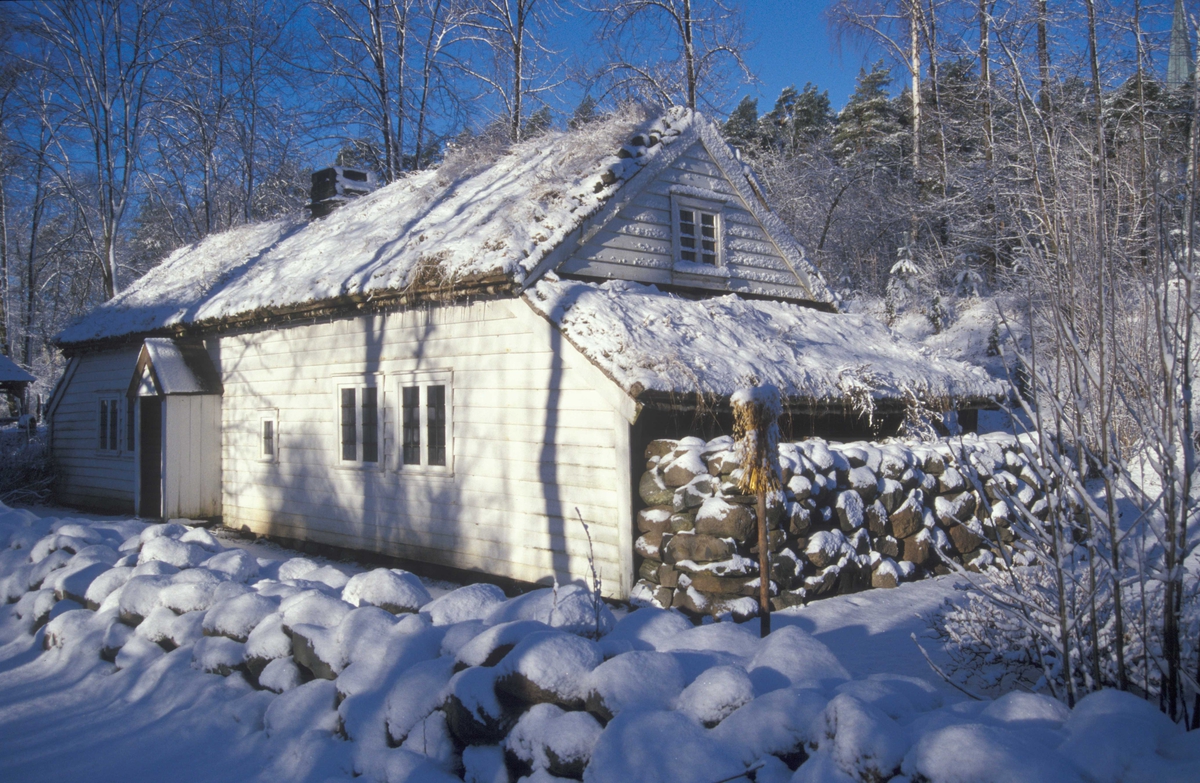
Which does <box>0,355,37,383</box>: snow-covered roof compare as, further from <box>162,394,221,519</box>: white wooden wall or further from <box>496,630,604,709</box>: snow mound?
<box>496,630,604,709</box>: snow mound

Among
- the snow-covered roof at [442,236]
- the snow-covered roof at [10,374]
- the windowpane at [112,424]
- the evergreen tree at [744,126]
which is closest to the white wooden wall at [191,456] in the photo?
the snow-covered roof at [442,236]

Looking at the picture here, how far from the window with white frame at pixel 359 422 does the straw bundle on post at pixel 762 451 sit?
597 centimetres

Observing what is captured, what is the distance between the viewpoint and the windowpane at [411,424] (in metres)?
10.1

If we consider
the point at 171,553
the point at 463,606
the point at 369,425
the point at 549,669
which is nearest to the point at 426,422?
the point at 369,425

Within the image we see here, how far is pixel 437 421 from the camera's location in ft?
32.4

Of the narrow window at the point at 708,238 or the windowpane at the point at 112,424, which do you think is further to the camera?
the windowpane at the point at 112,424

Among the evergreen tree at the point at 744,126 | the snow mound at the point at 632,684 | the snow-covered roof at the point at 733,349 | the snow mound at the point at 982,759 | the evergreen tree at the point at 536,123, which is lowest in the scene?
the snow mound at the point at 632,684

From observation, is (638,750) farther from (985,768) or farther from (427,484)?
(427,484)

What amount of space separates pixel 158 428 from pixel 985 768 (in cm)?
1651

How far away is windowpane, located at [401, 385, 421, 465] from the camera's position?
10086 millimetres

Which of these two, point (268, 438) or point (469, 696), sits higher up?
point (268, 438)

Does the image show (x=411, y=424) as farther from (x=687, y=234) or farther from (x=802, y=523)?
(x=802, y=523)

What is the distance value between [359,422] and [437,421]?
1.53 meters

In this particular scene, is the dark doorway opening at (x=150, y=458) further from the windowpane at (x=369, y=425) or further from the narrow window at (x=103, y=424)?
the windowpane at (x=369, y=425)
